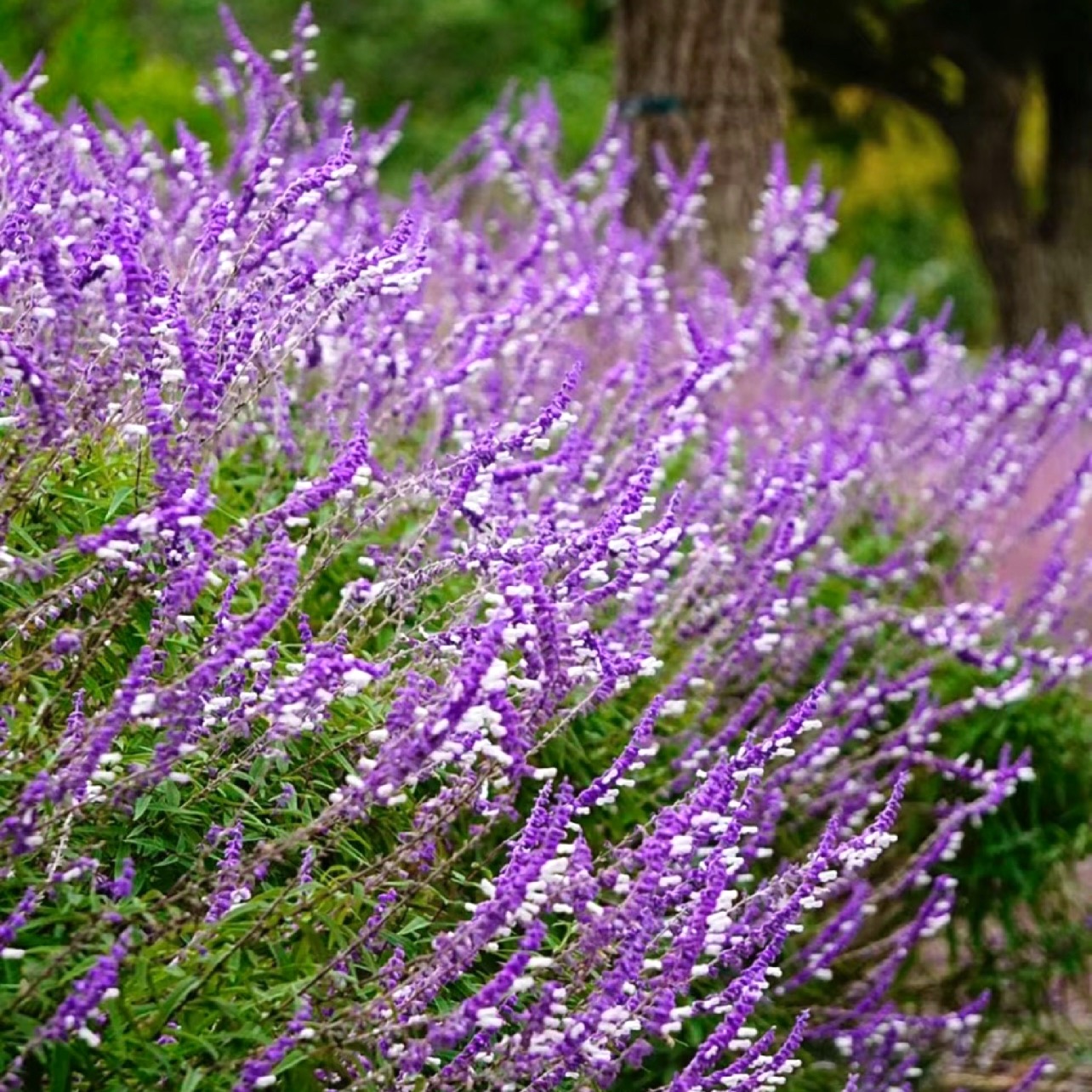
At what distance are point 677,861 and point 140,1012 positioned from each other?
917mm

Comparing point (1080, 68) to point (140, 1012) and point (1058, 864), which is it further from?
point (140, 1012)

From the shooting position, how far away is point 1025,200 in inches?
808

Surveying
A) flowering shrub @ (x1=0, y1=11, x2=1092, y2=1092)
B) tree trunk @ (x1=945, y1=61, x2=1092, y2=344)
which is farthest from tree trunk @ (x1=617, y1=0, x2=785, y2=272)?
tree trunk @ (x1=945, y1=61, x2=1092, y2=344)

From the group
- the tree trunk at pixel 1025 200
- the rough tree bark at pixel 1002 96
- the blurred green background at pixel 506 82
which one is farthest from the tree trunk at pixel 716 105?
the blurred green background at pixel 506 82

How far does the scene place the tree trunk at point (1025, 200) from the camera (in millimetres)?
19641

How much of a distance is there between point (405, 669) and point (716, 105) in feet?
23.4

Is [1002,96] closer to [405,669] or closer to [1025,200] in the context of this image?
[1025,200]

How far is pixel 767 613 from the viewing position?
4090 mm

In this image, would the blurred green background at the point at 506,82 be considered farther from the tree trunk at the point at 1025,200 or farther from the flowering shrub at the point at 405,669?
the flowering shrub at the point at 405,669

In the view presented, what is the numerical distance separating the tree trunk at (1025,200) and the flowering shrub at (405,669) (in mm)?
15065

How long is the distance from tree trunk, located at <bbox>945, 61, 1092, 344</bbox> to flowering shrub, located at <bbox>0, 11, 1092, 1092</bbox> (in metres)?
15.1

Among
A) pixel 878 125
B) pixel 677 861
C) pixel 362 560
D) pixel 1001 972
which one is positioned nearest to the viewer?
pixel 677 861

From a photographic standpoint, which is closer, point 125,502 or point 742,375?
point 125,502

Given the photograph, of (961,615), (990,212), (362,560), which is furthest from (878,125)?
(362,560)
